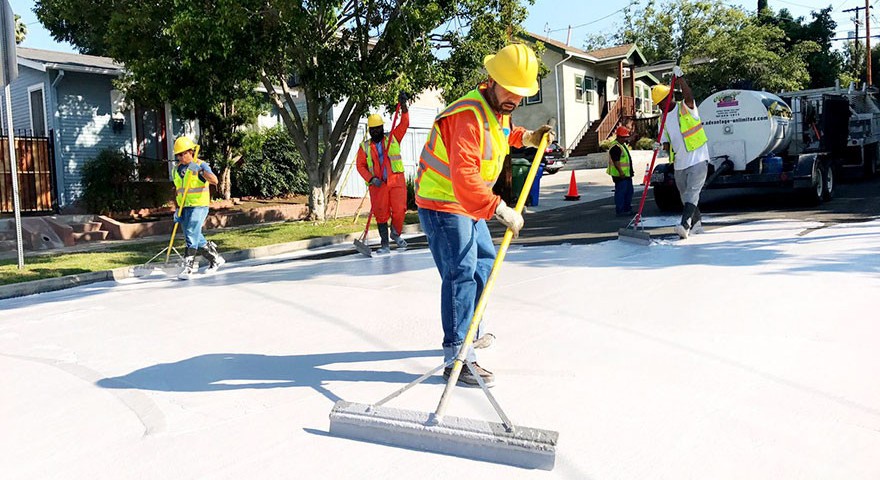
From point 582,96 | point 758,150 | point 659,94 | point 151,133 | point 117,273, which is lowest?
point 117,273

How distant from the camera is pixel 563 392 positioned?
3912 millimetres

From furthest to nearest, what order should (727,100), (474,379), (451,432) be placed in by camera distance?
(727,100)
(474,379)
(451,432)

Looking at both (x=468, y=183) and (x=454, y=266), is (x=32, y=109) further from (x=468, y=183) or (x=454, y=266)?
(x=468, y=183)

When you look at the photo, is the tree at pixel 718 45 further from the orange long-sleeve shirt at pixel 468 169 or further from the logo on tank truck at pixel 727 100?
the orange long-sleeve shirt at pixel 468 169

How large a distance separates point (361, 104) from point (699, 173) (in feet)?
25.8

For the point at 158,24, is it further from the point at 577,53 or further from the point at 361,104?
the point at 577,53

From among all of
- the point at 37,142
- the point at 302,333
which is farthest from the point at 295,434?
the point at 37,142

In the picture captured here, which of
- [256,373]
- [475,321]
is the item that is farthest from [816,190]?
[256,373]

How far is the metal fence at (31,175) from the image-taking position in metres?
15.6

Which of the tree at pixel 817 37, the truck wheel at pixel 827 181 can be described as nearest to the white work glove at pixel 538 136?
the truck wheel at pixel 827 181

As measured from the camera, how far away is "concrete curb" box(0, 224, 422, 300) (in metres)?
8.92

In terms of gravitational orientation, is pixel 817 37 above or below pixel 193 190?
above

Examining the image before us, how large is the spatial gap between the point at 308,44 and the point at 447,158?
10523mm

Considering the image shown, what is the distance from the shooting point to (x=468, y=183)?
377 cm
